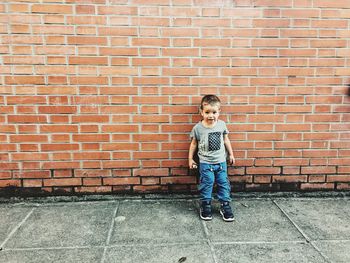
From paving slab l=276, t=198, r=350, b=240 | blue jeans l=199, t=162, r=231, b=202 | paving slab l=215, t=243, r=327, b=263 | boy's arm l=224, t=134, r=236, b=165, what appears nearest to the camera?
paving slab l=215, t=243, r=327, b=263

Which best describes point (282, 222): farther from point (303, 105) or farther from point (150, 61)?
point (150, 61)

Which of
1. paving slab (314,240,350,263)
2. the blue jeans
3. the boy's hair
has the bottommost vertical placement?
paving slab (314,240,350,263)

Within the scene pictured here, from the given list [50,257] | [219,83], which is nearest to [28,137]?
[50,257]

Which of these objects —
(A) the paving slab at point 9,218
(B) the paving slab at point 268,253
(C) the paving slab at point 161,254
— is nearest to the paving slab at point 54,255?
(C) the paving slab at point 161,254

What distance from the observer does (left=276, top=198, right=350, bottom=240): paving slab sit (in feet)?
8.29

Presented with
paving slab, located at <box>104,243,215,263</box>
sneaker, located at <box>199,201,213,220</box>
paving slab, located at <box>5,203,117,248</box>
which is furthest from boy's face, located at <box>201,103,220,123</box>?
paving slab, located at <box>5,203,117,248</box>

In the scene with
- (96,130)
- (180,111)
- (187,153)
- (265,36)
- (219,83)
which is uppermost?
(265,36)

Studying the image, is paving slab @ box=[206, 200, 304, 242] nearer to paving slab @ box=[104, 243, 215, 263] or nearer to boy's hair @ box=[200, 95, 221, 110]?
paving slab @ box=[104, 243, 215, 263]

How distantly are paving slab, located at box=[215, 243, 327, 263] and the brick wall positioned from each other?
1.01 m

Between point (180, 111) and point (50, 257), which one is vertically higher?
point (180, 111)

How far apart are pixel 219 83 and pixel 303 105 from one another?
94 centimetres

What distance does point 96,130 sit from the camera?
3104 millimetres

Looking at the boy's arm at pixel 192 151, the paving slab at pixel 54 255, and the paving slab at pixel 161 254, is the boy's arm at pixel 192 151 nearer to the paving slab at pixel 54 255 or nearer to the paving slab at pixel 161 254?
the paving slab at pixel 161 254

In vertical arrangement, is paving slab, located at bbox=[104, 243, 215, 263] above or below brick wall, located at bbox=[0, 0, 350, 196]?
below
